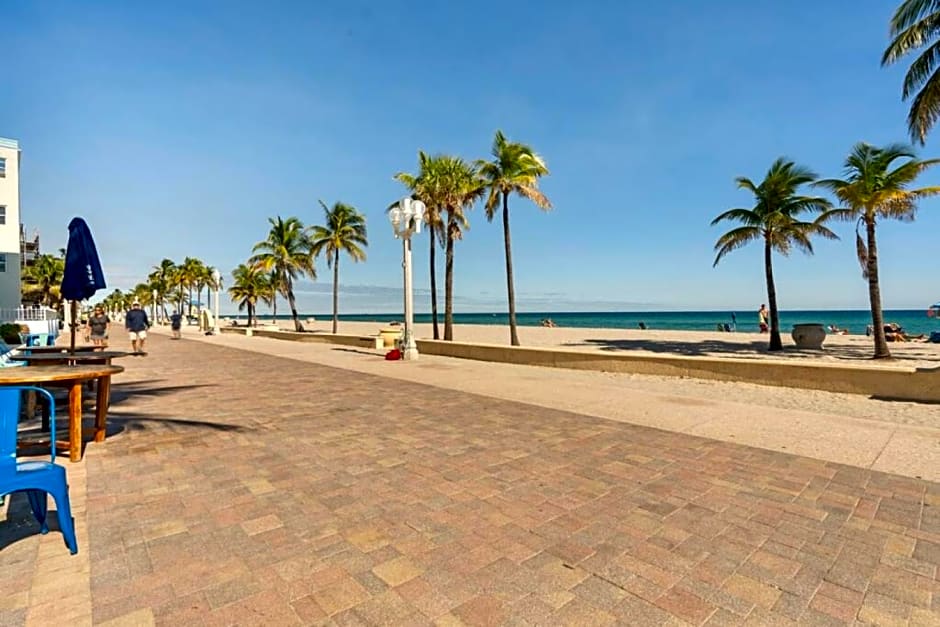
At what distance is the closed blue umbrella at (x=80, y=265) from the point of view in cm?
696

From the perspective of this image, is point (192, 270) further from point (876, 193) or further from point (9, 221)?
point (876, 193)

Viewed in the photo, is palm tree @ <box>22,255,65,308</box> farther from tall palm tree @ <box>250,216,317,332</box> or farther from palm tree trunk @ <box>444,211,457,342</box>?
palm tree trunk @ <box>444,211,457,342</box>

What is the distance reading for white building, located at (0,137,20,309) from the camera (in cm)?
2767

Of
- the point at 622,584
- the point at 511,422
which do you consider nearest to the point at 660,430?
the point at 511,422

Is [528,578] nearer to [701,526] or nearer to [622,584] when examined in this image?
[622,584]

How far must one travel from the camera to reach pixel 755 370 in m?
9.90

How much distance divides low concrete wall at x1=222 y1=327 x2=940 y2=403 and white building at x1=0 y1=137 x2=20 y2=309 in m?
28.4

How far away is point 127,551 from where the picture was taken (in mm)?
2977

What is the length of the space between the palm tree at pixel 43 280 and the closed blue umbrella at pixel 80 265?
55787mm

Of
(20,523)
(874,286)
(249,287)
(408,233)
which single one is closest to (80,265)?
(20,523)

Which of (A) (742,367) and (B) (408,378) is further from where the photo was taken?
(B) (408,378)

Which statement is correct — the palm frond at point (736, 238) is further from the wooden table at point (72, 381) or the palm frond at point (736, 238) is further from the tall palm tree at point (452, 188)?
the wooden table at point (72, 381)

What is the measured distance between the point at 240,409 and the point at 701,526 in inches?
246

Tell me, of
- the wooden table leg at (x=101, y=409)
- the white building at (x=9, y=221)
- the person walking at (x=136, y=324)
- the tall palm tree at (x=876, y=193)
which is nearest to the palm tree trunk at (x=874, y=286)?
the tall palm tree at (x=876, y=193)
